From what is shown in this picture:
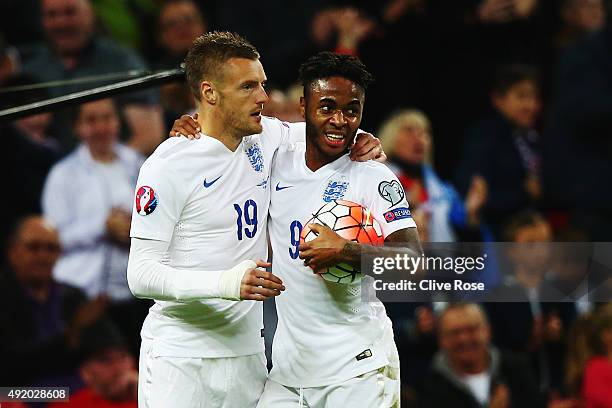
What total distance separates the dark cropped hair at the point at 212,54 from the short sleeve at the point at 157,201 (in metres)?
0.46

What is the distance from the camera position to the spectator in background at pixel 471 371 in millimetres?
8117

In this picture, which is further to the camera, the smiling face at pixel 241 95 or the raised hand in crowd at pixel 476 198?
the raised hand in crowd at pixel 476 198

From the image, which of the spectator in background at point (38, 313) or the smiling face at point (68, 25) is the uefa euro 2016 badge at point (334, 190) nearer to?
the spectator in background at point (38, 313)

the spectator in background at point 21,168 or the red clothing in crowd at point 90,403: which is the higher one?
the spectator in background at point 21,168

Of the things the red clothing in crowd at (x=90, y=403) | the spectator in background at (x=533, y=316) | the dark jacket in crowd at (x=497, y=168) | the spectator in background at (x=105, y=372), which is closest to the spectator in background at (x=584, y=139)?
the dark jacket in crowd at (x=497, y=168)

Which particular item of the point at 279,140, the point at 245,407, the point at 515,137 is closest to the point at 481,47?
the point at 515,137

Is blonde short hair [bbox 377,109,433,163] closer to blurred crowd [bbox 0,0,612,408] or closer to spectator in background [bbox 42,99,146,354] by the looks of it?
blurred crowd [bbox 0,0,612,408]

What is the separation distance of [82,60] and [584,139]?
4.20m

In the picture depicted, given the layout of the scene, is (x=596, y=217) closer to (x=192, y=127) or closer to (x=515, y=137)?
(x=515, y=137)

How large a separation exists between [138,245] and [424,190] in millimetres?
4141

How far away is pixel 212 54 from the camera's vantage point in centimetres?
561

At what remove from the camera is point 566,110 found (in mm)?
9742

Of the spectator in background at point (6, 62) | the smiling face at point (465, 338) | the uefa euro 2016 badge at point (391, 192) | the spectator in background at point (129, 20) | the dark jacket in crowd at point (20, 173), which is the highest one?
the spectator in background at point (129, 20)

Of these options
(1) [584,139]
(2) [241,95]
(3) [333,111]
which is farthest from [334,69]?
(1) [584,139]
